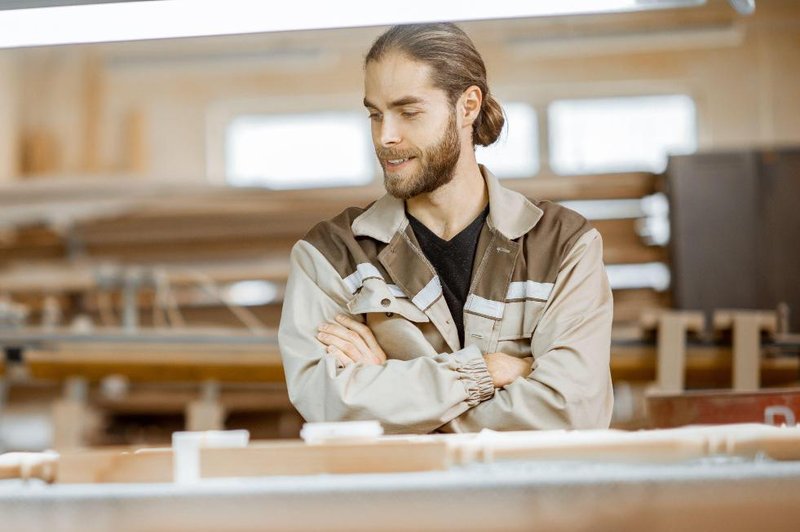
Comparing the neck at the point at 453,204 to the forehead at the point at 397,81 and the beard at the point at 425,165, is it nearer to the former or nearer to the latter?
the beard at the point at 425,165

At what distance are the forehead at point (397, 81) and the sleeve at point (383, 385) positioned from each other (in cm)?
48

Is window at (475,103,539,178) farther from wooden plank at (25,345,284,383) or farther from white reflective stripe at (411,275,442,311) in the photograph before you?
white reflective stripe at (411,275,442,311)

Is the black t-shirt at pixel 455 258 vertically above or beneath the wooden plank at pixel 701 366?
above

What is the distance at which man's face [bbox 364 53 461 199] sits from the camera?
7.11 ft

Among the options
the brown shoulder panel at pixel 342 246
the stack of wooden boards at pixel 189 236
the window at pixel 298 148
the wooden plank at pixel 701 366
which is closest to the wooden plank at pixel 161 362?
the stack of wooden boards at pixel 189 236

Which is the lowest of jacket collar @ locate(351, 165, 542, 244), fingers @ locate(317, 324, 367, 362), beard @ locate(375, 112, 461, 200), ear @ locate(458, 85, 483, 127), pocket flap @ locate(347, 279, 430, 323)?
fingers @ locate(317, 324, 367, 362)

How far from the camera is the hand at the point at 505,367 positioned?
7.07 feet

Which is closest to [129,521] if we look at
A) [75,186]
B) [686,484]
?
[686,484]

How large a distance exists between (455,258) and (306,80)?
694 cm

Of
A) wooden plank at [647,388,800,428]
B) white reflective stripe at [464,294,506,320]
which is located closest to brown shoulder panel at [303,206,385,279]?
white reflective stripe at [464,294,506,320]

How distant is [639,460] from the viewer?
4.34ft

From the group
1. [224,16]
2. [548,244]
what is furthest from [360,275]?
[224,16]

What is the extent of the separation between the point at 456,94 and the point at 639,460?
3.68ft

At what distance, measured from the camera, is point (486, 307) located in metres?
2.20
